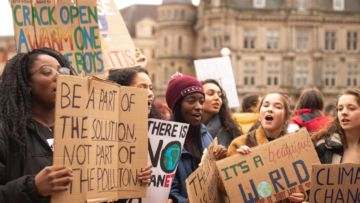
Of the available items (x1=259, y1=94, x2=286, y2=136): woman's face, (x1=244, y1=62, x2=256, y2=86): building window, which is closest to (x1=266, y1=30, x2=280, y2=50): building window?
(x1=244, y1=62, x2=256, y2=86): building window

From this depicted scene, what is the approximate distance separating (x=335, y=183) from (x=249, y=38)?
44219mm

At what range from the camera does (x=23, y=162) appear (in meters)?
4.11

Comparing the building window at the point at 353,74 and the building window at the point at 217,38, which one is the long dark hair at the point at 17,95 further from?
the building window at the point at 353,74

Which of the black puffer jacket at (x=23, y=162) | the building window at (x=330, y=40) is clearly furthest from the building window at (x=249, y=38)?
the black puffer jacket at (x=23, y=162)

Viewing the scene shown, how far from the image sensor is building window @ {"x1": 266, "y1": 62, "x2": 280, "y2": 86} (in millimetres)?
48594

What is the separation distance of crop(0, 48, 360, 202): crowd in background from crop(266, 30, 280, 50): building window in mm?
40465

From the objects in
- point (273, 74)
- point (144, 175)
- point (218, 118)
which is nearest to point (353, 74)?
point (273, 74)

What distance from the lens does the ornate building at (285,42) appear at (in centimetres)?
4822

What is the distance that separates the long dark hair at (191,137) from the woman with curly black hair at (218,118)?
4.58 ft

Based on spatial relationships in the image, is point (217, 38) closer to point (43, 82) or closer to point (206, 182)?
point (206, 182)

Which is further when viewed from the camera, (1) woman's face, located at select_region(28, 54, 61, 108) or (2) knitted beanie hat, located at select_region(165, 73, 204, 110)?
(2) knitted beanie hat, located at select_region(165, 73, 204, 110)

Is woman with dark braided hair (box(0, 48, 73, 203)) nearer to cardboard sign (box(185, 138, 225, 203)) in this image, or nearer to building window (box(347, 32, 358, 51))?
cardboard sign (box(185, 138, 225, 203))

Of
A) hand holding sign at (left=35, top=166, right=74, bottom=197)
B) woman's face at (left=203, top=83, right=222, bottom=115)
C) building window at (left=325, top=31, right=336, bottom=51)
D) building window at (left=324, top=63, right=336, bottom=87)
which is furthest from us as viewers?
building window at (left=325, top=31, right=336, bottom=51)

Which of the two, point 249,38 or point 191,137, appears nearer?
point 191,137
